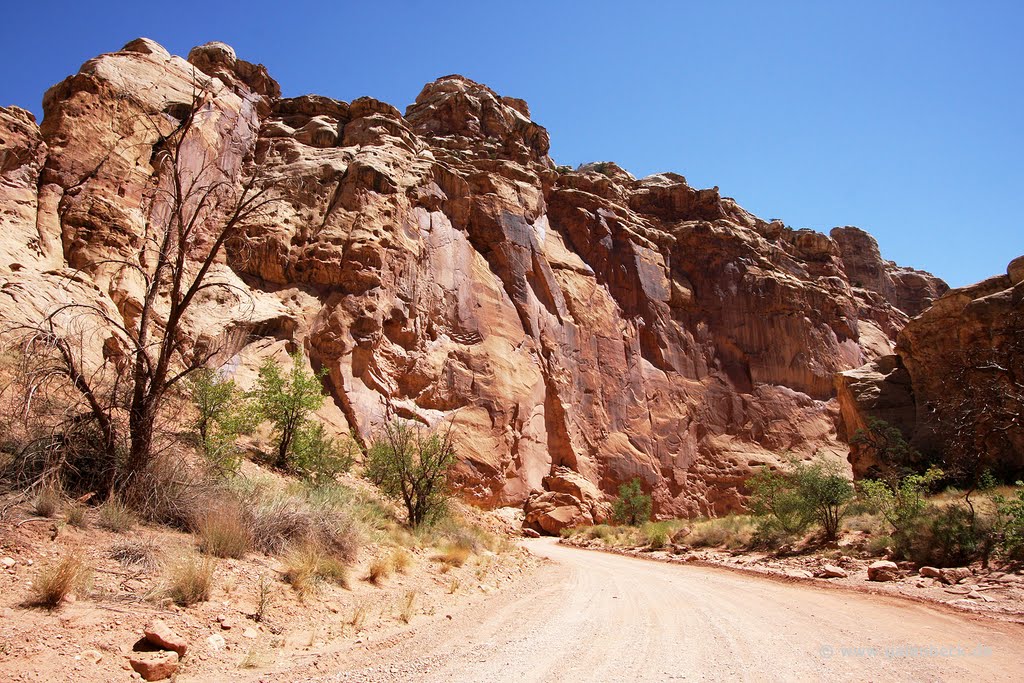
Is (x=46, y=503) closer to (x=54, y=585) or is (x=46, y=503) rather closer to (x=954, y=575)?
(x=54, y=585)

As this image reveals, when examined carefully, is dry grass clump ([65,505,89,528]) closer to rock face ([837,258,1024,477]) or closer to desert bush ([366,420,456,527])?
desert bush ([366,420,456,527])

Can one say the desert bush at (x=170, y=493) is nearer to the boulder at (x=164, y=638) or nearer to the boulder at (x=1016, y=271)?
the boulder at (x=164, y=638)

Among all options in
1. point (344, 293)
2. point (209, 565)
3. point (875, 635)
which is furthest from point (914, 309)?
point (209, 565)

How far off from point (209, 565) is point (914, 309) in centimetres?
7725

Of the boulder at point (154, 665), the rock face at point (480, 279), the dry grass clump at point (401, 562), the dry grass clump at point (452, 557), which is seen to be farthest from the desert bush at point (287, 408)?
the boulder at point (154, 665)

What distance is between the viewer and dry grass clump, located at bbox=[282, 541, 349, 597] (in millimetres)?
6841

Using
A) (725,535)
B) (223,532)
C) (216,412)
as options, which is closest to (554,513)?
(725,535)

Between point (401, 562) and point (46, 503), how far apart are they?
4795mm

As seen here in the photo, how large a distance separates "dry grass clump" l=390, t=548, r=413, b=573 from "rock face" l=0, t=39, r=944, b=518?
664cm

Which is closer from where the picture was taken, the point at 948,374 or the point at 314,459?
the point at 314,459

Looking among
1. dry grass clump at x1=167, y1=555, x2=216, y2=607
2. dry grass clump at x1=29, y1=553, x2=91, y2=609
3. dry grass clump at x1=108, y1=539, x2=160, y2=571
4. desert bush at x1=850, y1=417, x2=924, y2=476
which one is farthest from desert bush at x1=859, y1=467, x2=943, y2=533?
dry grass clump at x1=29, y1=553, x2=91, y2=609

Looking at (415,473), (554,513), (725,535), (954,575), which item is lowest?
(554,513)

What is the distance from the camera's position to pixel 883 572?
1084 cm

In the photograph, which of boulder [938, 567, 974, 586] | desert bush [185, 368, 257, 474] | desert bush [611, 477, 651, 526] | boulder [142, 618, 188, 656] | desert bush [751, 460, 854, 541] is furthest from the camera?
desert bush [611, 477, 651, 526]
